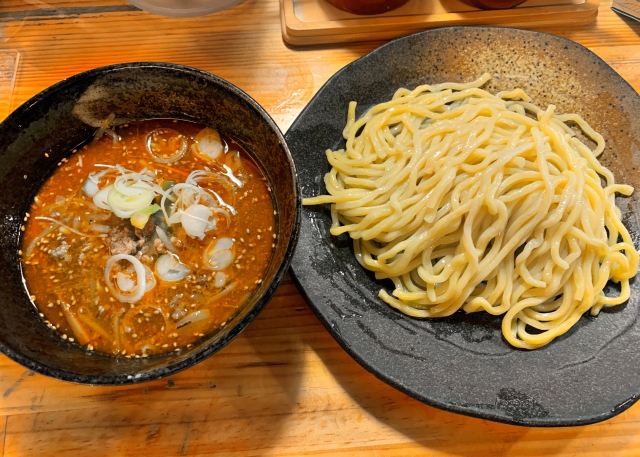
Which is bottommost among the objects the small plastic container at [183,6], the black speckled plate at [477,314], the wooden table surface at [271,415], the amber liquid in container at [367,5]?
the wooden table surface at [271,415]

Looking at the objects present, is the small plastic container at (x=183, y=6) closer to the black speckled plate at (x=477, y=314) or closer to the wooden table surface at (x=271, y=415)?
the black speckled plate at (x=477, y=314)

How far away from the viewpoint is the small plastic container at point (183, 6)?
261cm

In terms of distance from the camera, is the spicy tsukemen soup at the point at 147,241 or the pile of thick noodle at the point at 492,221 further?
the pile of thick noodle at the point at 492,221

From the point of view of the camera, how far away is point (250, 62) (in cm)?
255

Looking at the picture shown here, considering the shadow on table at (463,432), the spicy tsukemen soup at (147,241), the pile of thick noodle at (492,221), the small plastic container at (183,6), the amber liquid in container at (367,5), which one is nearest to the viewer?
the spicy tsukemen soup at (147,241)

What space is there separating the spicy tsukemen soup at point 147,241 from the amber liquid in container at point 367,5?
1.13 meters

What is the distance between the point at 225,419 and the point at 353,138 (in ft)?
4.32

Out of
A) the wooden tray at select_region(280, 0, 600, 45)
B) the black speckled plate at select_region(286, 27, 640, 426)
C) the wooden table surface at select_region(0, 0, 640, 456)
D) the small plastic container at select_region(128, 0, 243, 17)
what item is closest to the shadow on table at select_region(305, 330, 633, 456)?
the wooden table surface at select_region(0, 0, 640, 456)

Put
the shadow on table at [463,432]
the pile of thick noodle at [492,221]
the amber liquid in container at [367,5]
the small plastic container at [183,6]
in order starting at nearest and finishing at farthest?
the shadow on table at [463,432], the pile of thick noodle at [492,221], the amber liquid in container at [367,5], the small plastic container at [183,6]

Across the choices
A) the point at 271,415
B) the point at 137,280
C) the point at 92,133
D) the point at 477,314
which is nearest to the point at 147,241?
the point at 137,280

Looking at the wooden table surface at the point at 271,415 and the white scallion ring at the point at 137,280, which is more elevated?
the white scallion ring at the point at 137,280

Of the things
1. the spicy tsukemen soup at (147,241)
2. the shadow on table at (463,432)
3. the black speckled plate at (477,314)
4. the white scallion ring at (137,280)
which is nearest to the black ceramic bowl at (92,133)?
the spicy tsukemen soup at (147,241)

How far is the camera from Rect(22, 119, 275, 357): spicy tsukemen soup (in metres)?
1.65

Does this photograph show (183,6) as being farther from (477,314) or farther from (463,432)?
(463,432)
